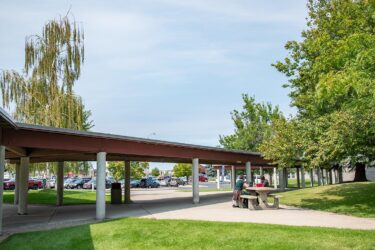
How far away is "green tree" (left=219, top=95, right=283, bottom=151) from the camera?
50.4 metres

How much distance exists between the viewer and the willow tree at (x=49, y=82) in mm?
22266

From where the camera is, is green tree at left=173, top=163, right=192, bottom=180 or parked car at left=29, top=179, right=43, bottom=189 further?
green tree at left=173, top=163, right=192, bottom=180

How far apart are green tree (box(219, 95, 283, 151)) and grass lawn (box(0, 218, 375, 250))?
3794 centimetres

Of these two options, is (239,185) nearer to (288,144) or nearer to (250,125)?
(288,144)

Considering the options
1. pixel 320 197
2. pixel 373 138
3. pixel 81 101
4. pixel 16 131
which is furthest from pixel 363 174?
pixel 16 131

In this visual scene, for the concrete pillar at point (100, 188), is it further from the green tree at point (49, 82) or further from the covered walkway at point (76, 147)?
the green tree at point (49, 82)

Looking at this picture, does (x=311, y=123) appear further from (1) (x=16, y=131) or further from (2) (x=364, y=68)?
(1) (x=16, y=131)

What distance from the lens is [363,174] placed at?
115ft

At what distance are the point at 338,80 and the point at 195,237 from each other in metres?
5.76

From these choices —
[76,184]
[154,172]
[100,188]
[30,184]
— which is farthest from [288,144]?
[154,172]

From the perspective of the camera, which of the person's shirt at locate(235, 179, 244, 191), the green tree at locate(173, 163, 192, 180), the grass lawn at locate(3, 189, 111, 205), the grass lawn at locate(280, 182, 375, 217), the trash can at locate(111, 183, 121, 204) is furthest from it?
the green tree at locate(173, 163, 192, 180)

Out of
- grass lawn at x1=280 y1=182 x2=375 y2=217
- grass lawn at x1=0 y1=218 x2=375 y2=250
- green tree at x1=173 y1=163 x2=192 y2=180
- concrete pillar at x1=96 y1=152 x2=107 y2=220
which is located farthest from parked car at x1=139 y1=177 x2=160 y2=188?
grass lawn at x1=0 y1=218 x2=375 y2=250

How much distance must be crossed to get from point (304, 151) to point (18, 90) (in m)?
16.8

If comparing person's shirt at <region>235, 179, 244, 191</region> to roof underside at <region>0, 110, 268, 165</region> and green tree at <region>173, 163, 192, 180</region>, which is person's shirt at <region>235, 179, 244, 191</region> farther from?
green tree at <region>173, 163, 192, 180</region>
